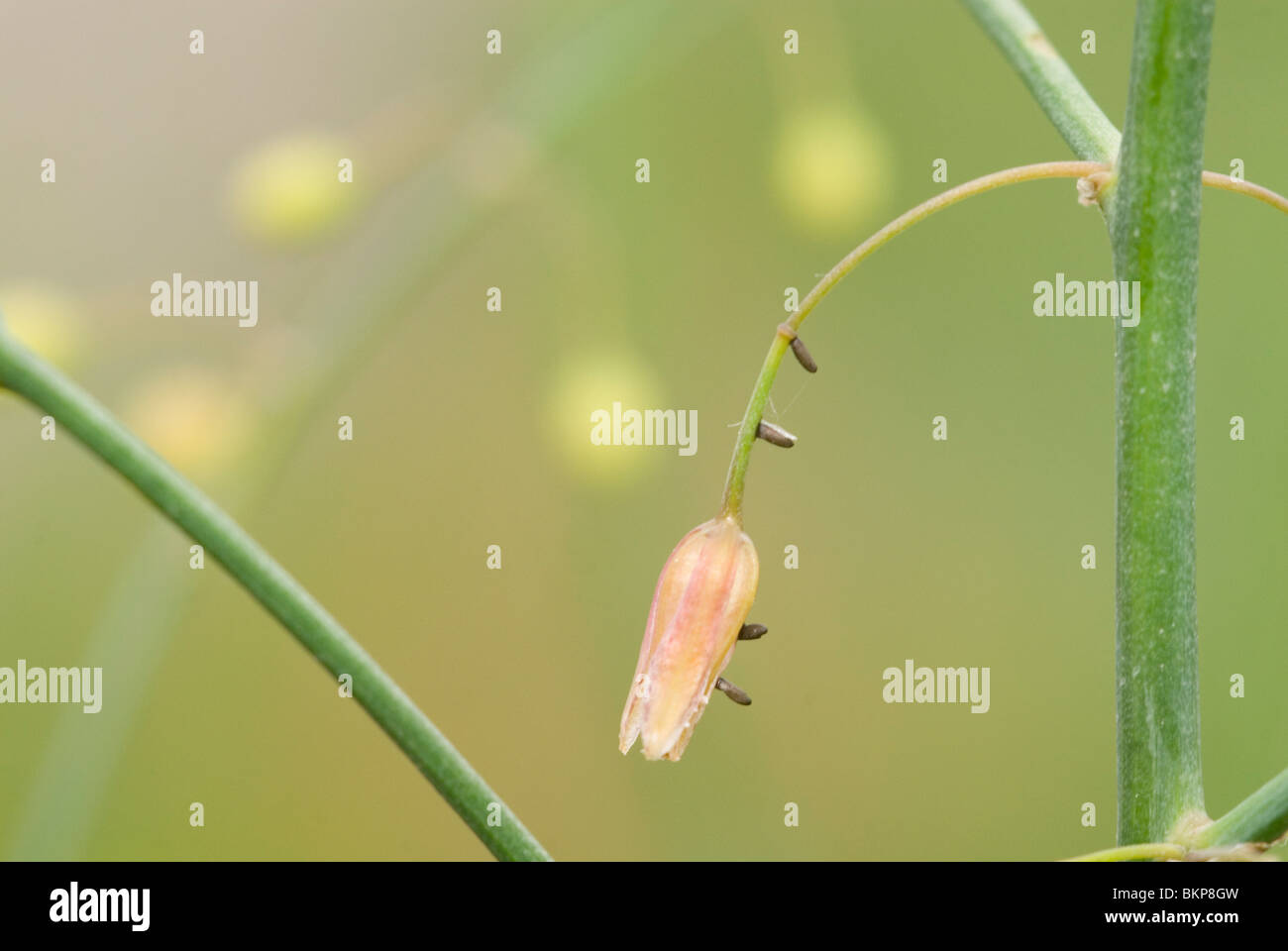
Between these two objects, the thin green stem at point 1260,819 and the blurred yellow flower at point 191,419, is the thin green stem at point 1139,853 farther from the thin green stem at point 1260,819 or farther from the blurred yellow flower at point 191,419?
the blurred yellow flower at point 191,419

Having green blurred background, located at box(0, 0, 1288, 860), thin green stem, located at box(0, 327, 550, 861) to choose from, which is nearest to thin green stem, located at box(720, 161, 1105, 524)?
thin green stem, located at box(0, 327, 550, 861)

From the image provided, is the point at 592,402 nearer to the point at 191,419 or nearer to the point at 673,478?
the point at 191,419

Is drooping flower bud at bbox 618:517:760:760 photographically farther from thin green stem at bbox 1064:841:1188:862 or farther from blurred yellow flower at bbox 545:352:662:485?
blurred yellow flower at bbox 545:352:662:485

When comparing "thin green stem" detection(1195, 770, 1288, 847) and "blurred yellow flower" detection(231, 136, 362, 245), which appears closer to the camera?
"thin green stem" detection(1195, 770, 1288, 847)

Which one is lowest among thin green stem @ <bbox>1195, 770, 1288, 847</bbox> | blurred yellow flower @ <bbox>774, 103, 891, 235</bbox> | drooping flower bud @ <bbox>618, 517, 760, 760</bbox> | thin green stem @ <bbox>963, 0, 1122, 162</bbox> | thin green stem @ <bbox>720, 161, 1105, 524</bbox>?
thin green stem @ <bbox>1195, 770, 1288, 847</bbox>

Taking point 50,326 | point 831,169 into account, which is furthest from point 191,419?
point 831,169
